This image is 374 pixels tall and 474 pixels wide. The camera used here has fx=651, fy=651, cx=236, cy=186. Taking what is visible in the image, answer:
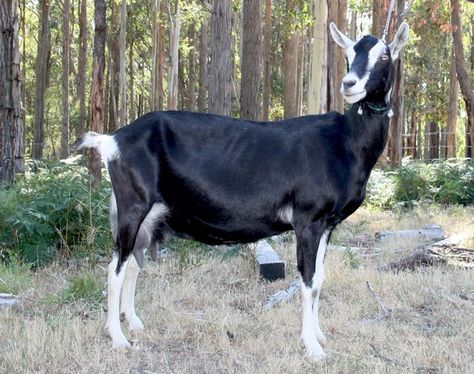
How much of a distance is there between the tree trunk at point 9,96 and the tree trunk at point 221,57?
131 inches

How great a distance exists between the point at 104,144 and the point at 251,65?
815 cm

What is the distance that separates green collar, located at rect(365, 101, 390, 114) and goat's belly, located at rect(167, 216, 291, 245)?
1.22 metres

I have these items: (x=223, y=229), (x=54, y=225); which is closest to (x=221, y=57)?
(x=54, y=225)

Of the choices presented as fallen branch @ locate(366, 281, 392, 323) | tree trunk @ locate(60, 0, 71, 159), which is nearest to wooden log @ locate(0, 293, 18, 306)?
fallen branch @ locate(366, 281, 392, 323)

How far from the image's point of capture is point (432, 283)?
7.24 m

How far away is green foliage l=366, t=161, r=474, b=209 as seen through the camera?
16734 millimetres

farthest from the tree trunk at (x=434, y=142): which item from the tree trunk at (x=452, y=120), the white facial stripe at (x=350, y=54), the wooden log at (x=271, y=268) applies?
the white facial stripe at (x=350, y=54)

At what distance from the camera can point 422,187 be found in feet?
56.6

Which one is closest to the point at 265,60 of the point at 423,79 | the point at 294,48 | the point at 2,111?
the point at 294,48

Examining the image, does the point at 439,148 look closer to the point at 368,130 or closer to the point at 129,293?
the point at 368,130

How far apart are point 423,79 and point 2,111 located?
3522cm

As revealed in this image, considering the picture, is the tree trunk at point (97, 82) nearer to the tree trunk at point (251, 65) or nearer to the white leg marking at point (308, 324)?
the tree trunk at point (251, 65)

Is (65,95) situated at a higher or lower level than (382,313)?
higher

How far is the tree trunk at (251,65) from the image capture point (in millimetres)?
13289
